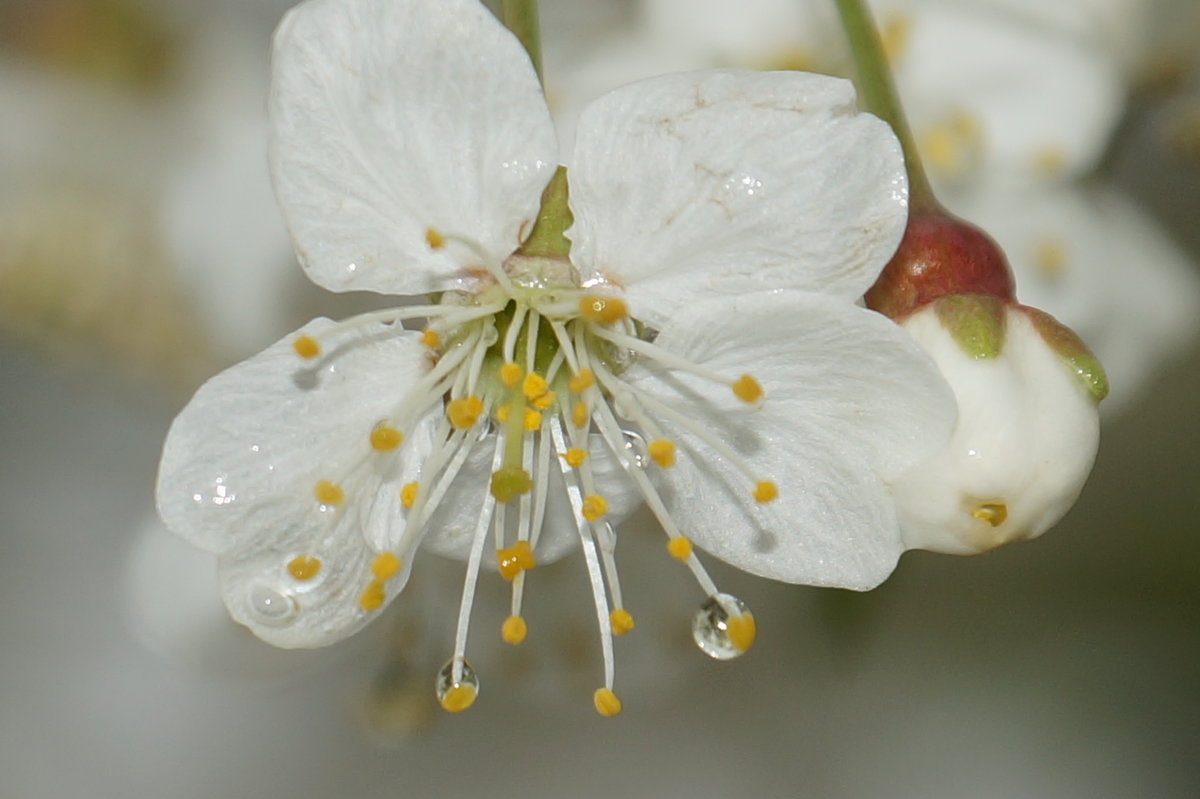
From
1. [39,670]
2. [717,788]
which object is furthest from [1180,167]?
[39,670]

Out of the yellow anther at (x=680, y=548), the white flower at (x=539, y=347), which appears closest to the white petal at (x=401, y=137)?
the white flower at (x=539, y=347)

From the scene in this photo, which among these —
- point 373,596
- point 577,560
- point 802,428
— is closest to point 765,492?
point 802,428

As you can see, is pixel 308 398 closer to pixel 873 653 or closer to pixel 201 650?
pixel 201 650

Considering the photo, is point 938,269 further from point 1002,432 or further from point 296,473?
point 296,473

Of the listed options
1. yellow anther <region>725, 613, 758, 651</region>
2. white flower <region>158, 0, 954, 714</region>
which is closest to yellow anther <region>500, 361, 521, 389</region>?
white flower <region>158, 0, 954, 714</region>

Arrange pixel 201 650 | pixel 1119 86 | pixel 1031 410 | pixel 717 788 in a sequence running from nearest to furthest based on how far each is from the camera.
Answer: pixel 1031 410 → pixel 1119 86 → pixel 201 650 → pixel 717 788

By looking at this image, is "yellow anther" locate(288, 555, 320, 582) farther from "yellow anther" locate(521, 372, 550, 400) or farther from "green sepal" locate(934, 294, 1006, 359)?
"green sepal" locate(934, 294, 1006, 359)

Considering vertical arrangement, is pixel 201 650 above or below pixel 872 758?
above

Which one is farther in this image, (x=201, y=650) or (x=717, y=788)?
(x=717, y=788)
